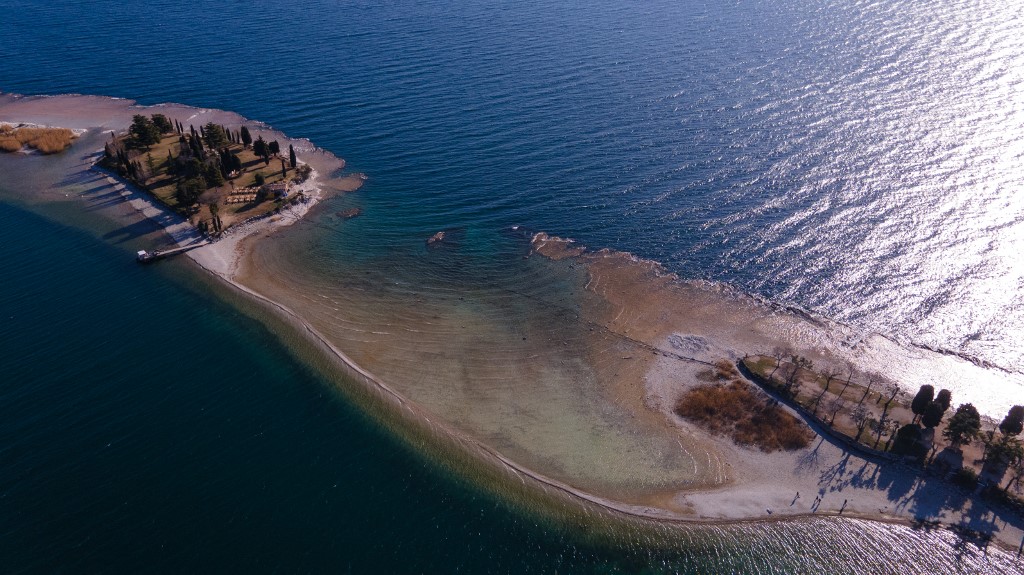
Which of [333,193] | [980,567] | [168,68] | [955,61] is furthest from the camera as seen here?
[168,68]

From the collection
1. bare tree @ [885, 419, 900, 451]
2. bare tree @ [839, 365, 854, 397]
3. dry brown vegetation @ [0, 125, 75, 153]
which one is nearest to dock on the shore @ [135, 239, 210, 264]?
dry brown vegetation @ [0, 125, 75, 153]

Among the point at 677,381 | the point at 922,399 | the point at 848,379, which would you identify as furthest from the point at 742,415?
the point at 922,399

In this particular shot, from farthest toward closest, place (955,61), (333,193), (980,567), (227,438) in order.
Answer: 1. (955,61)
2. (333,193)
3. (227,438)
4. (980,567)

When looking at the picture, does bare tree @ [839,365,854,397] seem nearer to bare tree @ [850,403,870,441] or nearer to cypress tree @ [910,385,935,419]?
bare tree @ [850,403,870,441]

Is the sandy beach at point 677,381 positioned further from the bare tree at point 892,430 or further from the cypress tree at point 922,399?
the cypress tree at point 922,399

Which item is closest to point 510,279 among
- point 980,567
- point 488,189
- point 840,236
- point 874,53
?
point 488,189

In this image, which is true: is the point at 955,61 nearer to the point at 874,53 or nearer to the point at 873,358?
the point at 874,53
